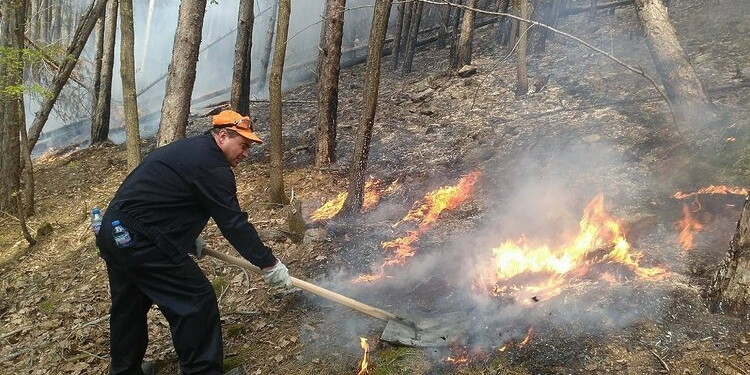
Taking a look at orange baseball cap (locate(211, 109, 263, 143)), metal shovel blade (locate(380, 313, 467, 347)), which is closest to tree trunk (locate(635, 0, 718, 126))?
metal shovel blade (locate(380, 313, 467, 347))

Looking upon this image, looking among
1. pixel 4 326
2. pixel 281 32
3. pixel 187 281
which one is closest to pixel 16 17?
pixel 281 32

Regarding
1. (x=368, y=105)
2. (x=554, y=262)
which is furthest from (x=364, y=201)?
(x=554, y=262)

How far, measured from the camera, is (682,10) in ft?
42.7

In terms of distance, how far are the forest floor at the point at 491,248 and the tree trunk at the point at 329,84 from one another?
0.45m

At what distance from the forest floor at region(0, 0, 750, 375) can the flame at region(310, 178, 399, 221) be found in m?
0.10

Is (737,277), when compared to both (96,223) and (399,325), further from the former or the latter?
(96,223)

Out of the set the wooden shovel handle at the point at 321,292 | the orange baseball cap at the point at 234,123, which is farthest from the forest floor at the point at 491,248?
the orange baseball cap at the point at 234,123

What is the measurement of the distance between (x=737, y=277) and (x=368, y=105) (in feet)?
14.8

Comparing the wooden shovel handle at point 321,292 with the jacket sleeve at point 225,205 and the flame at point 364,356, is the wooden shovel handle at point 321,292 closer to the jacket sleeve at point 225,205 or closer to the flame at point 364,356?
the flame at point 364,356

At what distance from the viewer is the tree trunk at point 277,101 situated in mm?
6789

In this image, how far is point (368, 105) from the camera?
21.2 ft

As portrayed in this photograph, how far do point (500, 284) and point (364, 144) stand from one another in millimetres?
2924

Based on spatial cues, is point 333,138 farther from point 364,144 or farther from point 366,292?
point 366,292

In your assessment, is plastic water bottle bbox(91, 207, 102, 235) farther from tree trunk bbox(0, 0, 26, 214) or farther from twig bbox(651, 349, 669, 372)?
tree trunk bbox(0, 0, 26, 214)
